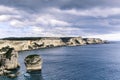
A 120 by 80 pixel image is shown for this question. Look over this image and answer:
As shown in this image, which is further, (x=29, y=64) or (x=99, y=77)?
(x=29, y=64)

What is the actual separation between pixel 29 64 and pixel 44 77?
59.7ft

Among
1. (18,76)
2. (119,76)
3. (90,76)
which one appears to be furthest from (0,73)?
(119,76)

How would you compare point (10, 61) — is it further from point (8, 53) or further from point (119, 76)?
point (119, 76)

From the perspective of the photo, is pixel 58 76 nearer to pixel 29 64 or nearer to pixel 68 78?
pixel 68 78

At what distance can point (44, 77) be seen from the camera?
114 meters

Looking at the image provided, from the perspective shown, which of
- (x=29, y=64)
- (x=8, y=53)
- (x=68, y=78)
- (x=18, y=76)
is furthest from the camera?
(x=8, y=53)

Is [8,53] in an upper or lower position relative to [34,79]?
upper

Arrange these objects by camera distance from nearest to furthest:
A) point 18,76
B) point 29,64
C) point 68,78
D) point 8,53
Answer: point 68,78 < point 18,76 < point 29,64 < point 8,53

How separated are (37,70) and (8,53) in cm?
2121

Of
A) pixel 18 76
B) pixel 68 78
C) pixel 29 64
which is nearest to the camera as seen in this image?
pixel 68 78

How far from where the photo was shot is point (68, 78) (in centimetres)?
11062

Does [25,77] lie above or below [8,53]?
below

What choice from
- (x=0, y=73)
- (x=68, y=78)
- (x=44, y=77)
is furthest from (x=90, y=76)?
(x=0, y=73)

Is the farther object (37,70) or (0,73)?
(37,70)
